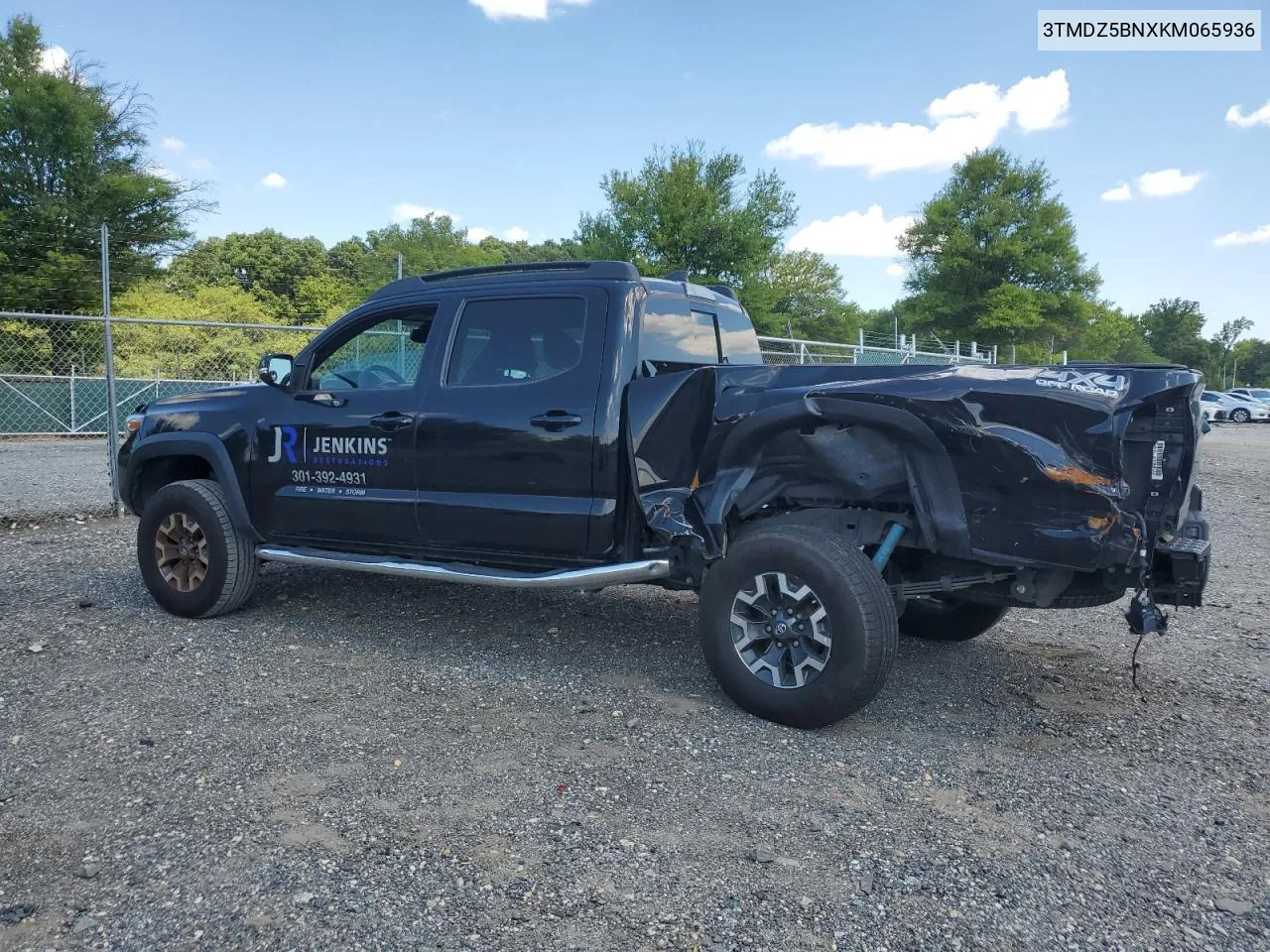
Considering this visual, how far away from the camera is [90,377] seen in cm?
1988

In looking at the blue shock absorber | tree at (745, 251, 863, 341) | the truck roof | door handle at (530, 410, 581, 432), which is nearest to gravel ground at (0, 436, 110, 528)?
the truck roof

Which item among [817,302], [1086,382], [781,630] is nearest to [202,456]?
[781,630]

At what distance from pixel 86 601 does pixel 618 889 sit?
4.69m

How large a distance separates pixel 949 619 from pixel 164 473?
4.86 meters

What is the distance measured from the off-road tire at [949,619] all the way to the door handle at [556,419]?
210 centimetres

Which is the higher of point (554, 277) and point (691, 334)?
point (554, 277)

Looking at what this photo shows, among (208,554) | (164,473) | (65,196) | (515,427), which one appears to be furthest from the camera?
(65,196)

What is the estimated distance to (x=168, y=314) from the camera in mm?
38781

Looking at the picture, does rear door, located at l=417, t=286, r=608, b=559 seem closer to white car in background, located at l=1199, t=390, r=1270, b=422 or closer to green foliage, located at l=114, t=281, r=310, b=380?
green foliage, located at l=114, t=281, r=310, b=380

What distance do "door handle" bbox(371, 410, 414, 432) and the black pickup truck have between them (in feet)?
0.06

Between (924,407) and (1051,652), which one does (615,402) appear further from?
(1051,652)

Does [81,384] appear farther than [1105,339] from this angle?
No

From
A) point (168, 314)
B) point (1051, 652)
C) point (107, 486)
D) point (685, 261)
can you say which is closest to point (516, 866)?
point (1051, 652)

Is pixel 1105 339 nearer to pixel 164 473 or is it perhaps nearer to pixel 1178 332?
pixel 1178 332
